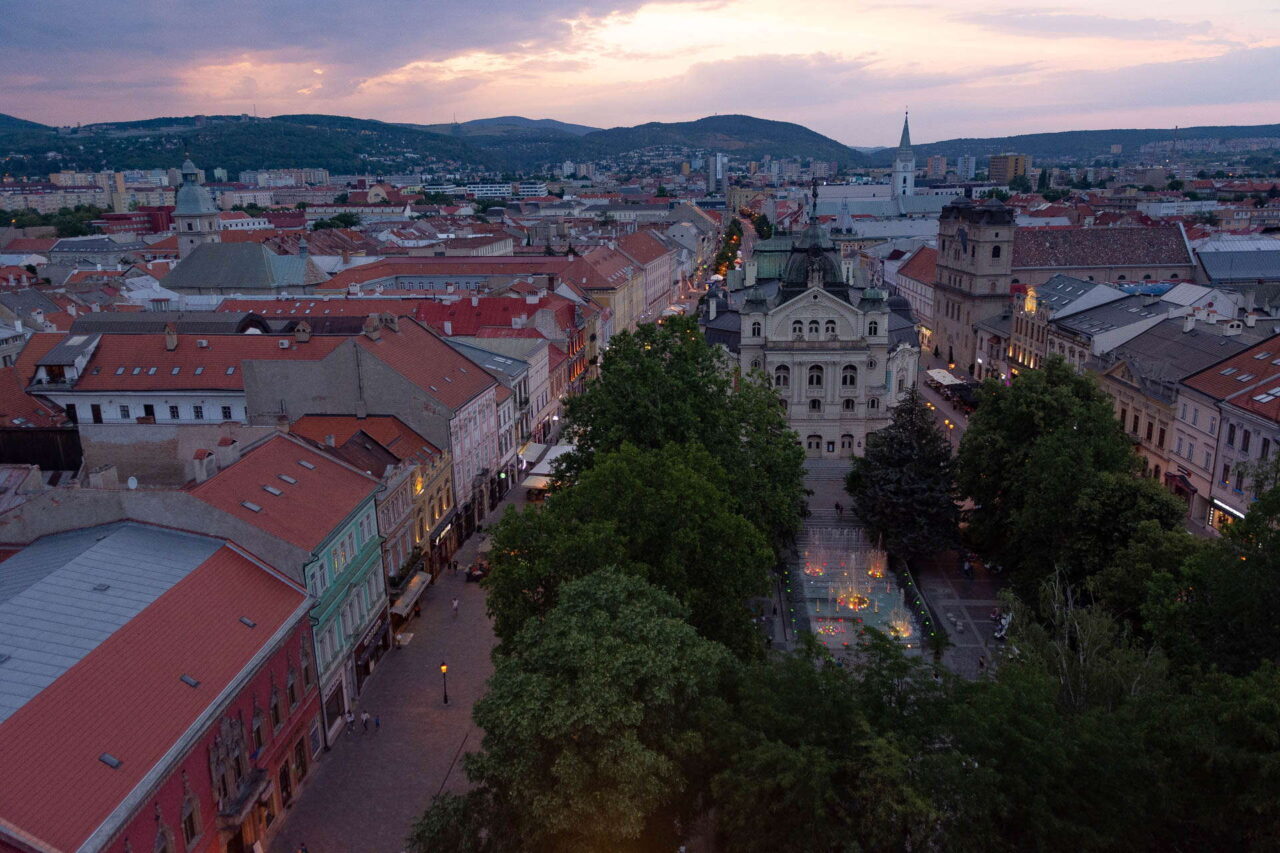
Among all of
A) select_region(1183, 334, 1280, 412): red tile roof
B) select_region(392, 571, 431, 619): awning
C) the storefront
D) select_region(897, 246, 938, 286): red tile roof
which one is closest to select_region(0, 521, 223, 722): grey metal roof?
the storefront

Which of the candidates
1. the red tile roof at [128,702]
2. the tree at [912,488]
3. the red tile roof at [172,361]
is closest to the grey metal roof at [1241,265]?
the tree at [912,488]

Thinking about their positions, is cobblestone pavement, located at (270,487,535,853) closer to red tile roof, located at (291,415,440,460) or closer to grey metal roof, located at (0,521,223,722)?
red tile roof, located at (291,415,440,460)

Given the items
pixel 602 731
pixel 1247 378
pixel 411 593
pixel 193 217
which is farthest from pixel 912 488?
pixel 193 217

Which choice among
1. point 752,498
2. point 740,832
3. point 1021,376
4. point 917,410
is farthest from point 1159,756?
point 1021,376

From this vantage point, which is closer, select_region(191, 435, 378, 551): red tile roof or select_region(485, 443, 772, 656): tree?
select_region(485, 443, 772, 656): tree

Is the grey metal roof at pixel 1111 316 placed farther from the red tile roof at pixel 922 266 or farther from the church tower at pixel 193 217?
the church tower at pixel 193 217

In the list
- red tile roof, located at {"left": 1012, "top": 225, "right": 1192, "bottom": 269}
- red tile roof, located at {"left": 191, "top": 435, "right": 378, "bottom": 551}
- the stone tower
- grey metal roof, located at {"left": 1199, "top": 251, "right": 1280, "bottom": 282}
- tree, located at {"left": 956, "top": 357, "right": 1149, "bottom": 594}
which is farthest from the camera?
red tile roof, located at {"left": 1012, "top": 225, "right": 1192, "bottom": 269}
